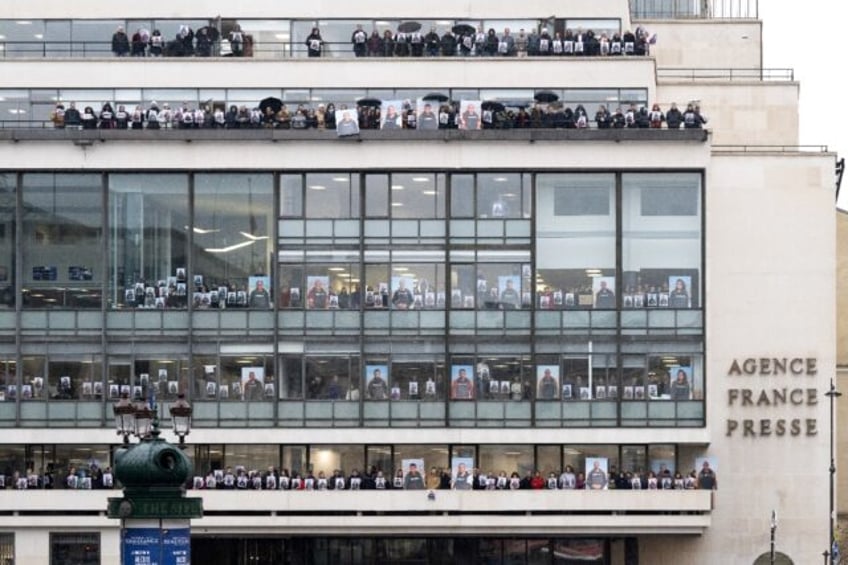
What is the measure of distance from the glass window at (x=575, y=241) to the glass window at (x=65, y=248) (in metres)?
16.2

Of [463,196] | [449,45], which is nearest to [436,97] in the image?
[449,45]

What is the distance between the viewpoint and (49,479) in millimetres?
86625

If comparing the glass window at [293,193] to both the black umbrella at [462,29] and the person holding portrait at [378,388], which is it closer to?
the person holding portrait at [378,388]

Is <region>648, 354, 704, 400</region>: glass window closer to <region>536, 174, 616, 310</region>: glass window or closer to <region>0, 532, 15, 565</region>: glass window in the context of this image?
<region>536, 174, 616, 310</region>: glass window

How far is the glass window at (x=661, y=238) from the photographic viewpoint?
284 ft

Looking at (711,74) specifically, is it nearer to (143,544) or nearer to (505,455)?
(505,455)

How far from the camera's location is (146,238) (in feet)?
287

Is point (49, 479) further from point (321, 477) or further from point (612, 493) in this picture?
point (612, 493)

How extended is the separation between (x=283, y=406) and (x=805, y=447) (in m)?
19.2

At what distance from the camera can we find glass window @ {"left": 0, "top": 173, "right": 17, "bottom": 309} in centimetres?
8725

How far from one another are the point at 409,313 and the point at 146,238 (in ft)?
32.9

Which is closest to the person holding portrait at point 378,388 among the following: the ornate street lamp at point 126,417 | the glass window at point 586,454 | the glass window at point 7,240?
the glass window at point 586,454

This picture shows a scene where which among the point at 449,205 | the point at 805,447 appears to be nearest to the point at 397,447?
the point at 449,205

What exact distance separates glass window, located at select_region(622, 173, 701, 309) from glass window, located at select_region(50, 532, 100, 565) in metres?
21.8
